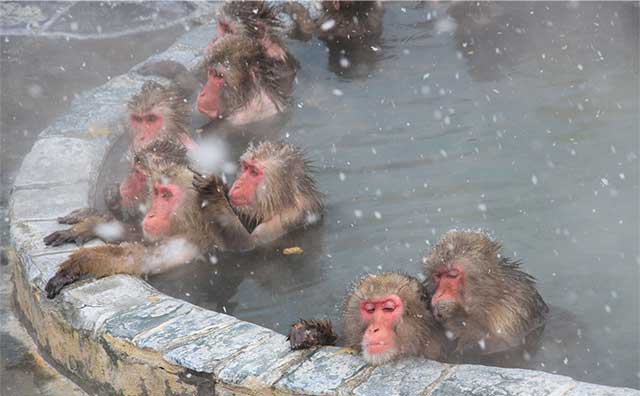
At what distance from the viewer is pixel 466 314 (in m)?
5.83

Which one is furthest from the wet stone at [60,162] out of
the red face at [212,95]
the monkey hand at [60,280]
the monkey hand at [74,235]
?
the monkey hand at [60,280]

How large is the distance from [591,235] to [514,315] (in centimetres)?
110

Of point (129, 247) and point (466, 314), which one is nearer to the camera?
point (466, 314)

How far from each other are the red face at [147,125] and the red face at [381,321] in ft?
8.95

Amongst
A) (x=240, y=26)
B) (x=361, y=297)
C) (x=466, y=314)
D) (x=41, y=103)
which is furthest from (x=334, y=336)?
(x=41, y=103)

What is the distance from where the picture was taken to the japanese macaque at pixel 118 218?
6711 millimetres

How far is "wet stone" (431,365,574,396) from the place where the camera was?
4.86 meters

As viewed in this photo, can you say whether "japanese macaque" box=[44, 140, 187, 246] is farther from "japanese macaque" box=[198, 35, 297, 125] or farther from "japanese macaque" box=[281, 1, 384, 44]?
"japanese macaque" box=[281, 1, 384, 44]

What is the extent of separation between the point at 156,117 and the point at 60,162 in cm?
66

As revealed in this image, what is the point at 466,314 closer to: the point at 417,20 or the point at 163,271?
the point at 163,271

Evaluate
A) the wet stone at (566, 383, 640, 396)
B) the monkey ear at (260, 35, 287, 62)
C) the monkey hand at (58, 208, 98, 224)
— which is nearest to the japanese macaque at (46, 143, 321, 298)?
the monkey hand at (58, 208, 98, 224)

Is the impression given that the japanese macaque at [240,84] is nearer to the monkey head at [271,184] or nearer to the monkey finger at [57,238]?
the monkey head at [271,184]

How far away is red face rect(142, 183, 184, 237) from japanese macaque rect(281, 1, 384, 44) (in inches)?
126

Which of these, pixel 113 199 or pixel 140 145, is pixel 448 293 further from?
pixel 140 145
